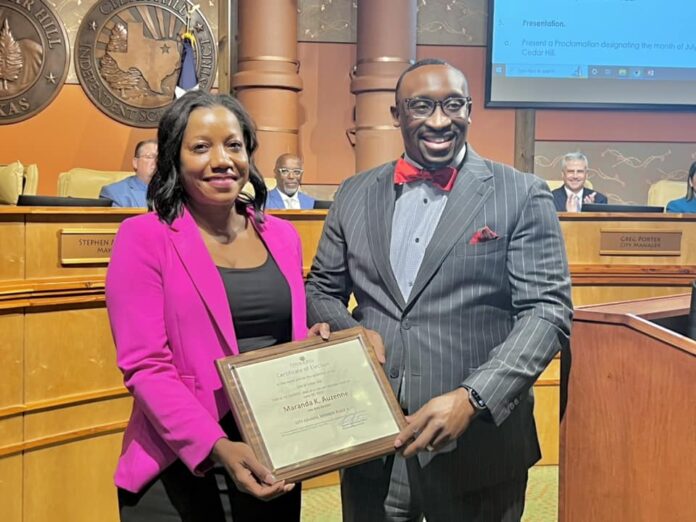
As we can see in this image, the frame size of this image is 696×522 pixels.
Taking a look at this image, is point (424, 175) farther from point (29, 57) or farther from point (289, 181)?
point (29, 57)

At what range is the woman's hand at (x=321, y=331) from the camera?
144 centimetres

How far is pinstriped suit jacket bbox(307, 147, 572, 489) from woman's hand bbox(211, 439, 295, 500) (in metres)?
0.38

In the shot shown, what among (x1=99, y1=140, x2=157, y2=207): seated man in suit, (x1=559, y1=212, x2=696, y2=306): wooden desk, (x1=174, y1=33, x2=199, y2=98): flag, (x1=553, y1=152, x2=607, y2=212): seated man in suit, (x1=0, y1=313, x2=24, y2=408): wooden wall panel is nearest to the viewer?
(x1=0, y1=313, x2=24, y2=408): wooden wall panel

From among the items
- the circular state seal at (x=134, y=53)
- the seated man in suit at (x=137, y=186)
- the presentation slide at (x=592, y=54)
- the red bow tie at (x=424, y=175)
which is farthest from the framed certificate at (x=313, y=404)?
the presentation slide at (x=592, y=54)

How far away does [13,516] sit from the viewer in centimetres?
251

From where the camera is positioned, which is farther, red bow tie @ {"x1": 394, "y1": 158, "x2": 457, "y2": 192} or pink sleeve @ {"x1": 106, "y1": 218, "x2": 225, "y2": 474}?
red bow tie @ {"x1": 394, "y1": 158, "x2": 457, "y2": 192}

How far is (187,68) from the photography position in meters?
5.69

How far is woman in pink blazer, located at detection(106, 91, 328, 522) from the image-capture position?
1.36m

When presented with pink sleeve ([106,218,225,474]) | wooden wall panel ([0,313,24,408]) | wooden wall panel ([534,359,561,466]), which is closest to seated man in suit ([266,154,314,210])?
wooden wall panel ([534,359,561,466])

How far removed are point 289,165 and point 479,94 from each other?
6.49 feet

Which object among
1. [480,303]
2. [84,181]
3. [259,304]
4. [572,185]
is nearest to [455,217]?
[480,303]

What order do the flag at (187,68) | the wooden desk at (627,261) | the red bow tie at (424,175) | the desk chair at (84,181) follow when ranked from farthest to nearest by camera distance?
the flag at (187,68) → the desk chair at (84,181) → the wooden desk at (627,261) → the red bow tie at (424,175)

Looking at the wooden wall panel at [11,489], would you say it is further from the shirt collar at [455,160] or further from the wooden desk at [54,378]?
the shirt collar at [455,160]

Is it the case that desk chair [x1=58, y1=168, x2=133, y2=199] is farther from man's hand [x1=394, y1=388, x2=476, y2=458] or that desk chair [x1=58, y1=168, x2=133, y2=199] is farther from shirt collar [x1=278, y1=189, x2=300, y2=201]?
man's hand [x1=394, y1=388, x2=476, y2=458]
